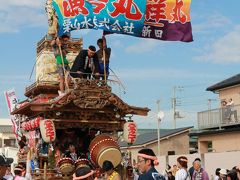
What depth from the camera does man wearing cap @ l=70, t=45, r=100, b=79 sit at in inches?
539

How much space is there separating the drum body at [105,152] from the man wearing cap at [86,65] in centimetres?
292

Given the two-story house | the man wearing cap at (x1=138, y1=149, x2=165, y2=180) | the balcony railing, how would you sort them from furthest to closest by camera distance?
the balcony railing < the two-story house < the man wearing cap at (x1=138, y1=149, x2=165, y2=180)

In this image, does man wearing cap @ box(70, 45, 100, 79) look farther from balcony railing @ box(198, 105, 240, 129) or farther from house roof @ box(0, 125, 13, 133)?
house roof @ box(0, 125, 13, 133)

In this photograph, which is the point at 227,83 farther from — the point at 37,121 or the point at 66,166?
the point at 66,166

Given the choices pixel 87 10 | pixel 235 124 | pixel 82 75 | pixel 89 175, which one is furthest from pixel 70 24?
pixel 235 124

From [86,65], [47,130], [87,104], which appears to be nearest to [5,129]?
[86,65]

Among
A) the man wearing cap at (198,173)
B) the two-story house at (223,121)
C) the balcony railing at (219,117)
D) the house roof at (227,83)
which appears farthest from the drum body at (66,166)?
the house roof at (227,83)

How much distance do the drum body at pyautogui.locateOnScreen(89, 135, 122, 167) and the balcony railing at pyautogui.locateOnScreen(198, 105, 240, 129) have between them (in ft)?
45.8

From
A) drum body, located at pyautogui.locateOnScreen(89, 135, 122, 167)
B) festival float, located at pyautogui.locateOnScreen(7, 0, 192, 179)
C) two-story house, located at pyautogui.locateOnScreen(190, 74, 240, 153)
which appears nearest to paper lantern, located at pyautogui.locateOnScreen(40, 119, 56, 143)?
festival float, located at pyautogui.locateOnScreen(7, 0, 192, 179)

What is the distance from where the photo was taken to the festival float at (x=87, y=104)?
13.0 metres

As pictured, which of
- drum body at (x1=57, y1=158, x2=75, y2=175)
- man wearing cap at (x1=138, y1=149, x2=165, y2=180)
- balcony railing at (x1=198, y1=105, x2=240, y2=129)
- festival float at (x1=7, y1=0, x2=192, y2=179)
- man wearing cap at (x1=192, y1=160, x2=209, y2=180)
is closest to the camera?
man wearing cap at (x1=138, y1=149, x2=165, y2=180)

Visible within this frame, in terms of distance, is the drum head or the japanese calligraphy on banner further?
the japanese calligraphy on banner

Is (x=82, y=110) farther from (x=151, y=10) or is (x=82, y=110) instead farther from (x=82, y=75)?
(x=151, y=10)

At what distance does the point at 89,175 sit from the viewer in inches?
221
